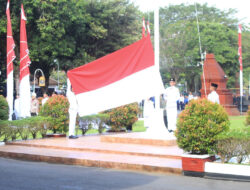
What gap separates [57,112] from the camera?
47.2 feet

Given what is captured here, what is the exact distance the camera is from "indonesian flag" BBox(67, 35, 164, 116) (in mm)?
11172

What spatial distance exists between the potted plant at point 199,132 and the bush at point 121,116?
7552 millimetres

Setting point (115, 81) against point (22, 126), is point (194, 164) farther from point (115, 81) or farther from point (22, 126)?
point (22, 126)

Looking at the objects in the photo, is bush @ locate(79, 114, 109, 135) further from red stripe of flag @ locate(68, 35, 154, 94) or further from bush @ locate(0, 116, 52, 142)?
red stripe of flag @ locate(68, 35, 154, 94)

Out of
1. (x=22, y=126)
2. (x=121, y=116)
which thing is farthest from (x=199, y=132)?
(x=121, y=116)

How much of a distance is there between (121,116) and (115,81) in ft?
15.4

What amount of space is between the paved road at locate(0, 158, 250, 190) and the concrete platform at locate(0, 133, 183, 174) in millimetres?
304

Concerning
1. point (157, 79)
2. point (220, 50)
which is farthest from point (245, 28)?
point (157, 79)

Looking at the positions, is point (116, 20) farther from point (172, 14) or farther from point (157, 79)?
point (157, 79)

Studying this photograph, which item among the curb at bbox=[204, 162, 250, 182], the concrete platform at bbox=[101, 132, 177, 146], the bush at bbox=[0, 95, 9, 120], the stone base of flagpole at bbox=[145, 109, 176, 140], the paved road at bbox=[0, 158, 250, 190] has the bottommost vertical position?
the paved road at bbox=[0, 158, 250, 190]

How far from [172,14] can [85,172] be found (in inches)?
1830

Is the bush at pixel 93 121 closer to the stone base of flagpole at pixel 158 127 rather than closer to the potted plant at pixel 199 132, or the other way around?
the stone base of flagpole at pixel 158 127

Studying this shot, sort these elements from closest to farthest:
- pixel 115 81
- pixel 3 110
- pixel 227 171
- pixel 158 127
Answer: pixel 227 171 → pixel 115 81 → pixel 158 127 → pixel 3 110

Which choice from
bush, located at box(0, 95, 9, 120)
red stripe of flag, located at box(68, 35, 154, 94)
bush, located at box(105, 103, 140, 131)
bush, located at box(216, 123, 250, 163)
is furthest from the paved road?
bush, located at box(105, 103, 140, 131)
